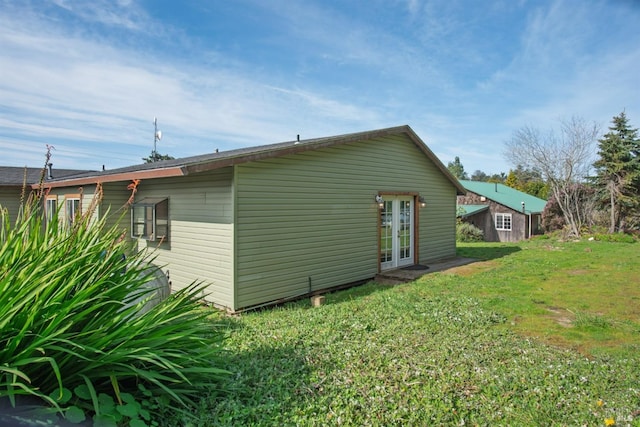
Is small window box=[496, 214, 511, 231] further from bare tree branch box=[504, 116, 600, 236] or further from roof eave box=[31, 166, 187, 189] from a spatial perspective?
roof eave box=[31, 166, 187, 189]

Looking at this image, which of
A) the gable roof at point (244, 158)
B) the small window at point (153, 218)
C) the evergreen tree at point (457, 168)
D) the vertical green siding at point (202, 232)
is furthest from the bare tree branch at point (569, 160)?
the evergreen tree at point (457, 168)

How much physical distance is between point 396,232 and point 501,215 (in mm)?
17719

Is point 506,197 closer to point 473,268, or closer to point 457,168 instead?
point 473,268

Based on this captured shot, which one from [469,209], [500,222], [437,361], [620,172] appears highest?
[620,172]

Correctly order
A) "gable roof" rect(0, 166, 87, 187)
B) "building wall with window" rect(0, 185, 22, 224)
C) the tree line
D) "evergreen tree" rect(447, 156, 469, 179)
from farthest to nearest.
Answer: "evergreen tree" rect(447, 156, 469, 179) < the tree line < "building wall with window" rect(0, 185, 22, 224) < "gable roof" rect(0, 166, 87, 187)

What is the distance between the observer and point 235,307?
20.2ft

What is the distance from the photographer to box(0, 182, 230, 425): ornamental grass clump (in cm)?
196

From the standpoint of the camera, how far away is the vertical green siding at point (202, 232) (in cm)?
628

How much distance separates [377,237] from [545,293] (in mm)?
3710

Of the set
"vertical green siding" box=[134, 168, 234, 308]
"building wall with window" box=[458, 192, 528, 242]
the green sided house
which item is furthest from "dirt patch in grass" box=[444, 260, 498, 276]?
"building wall with window" box=[458, 192, 528, 242]

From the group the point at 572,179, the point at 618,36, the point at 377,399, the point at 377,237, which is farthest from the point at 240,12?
the point at 572,179

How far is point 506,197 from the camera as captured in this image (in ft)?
84.1

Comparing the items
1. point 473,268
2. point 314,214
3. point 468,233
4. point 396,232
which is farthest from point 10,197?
point 468,233

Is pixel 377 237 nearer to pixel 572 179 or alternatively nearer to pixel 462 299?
pixel 462 299
